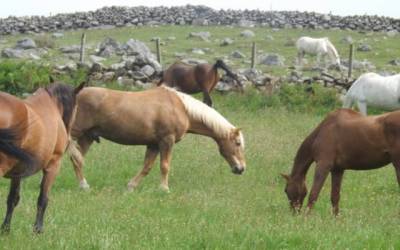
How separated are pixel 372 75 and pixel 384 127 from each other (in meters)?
11.6

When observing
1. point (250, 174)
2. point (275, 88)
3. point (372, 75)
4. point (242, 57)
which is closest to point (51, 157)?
point (250, 174)

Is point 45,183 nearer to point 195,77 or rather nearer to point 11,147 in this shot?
point 11,147

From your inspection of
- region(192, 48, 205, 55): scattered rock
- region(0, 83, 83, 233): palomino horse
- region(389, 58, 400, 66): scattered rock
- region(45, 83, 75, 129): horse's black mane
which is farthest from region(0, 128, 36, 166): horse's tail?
region(192, 48, 205, 55): scattered rock

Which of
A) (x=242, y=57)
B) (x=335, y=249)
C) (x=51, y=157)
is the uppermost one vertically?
(x=51, y=157)

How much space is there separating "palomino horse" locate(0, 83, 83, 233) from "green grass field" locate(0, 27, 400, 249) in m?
0.54

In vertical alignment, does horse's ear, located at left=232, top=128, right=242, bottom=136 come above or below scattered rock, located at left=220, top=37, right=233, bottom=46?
above

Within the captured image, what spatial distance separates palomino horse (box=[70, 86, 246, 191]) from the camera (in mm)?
13203

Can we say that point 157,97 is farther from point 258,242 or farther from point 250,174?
point 258,242

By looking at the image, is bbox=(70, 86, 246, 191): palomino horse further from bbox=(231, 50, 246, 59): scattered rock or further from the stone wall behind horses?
the stone wall behind horses

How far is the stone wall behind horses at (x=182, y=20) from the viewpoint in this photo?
4516 cm

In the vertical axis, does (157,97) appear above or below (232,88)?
Answer: above

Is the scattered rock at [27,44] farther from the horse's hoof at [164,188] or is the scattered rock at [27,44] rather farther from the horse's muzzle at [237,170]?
the horse's hoof at [164,188]

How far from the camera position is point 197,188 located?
12750 mm

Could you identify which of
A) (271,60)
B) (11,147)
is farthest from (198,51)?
(11,147)
